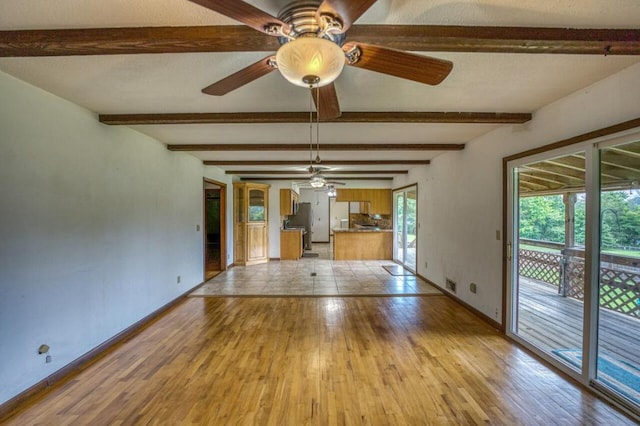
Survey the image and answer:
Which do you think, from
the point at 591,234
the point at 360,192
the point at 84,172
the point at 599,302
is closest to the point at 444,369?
the point at 599,302

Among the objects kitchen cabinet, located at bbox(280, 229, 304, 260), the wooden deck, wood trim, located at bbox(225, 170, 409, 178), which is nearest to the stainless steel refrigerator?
kitchen cabinet, located at bbox(280, 229, 304, 260)

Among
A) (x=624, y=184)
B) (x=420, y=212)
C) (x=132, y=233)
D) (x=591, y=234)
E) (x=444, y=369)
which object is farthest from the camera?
(x=420, y=212)

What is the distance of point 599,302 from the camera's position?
7.45ft

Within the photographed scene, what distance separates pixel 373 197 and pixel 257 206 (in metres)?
3.27

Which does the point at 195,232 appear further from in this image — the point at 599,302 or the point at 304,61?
the point at 599,302

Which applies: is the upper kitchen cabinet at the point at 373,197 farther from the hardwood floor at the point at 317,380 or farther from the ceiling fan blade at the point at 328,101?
the ceiling fan blade at the point at 328,101

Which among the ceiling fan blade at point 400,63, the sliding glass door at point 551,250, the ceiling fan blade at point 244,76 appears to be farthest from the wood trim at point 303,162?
the ceiling fan blade at point 400,63

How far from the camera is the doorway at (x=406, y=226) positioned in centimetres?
675

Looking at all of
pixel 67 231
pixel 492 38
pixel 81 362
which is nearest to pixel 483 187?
pixel 492 38

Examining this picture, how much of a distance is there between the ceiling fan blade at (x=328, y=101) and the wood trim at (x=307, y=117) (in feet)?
2.61

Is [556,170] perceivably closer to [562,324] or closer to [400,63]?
[562,324]

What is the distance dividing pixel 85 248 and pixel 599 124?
4386 mm

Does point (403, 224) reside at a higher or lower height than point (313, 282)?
higher

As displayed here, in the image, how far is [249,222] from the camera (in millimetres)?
7512
